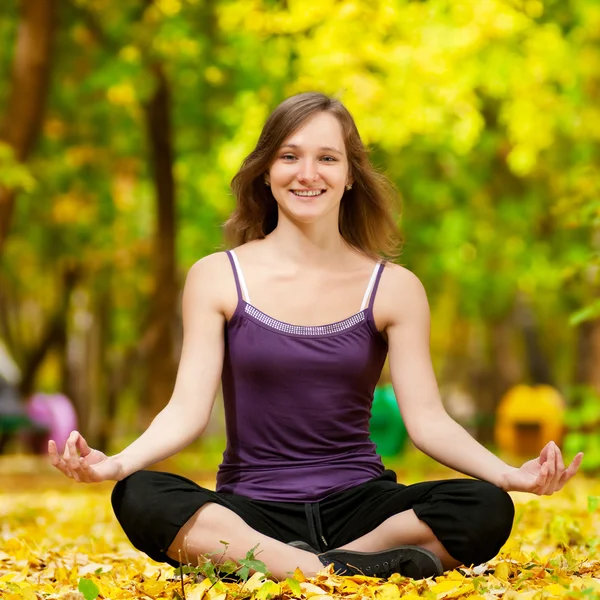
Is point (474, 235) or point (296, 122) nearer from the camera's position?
point (296, 122)

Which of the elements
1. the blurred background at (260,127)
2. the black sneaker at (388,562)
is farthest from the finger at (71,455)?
the blurred background at (260,127)

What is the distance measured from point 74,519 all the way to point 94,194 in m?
9.39

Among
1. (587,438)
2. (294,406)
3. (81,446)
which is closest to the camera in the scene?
(81,446)

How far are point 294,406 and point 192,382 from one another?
0.38 metres

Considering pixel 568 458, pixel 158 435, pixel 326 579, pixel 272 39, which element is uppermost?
pixel 272 39

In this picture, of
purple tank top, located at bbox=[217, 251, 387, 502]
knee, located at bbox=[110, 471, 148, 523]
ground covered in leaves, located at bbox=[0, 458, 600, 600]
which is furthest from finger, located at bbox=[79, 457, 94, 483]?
purple tank top, located at bbox=[217, 251, 387, 502]

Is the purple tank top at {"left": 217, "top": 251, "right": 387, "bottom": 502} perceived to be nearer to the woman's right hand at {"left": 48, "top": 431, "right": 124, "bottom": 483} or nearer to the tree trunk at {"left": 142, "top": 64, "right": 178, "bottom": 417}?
the woman's right hand at {"left": 48, "top": 431, "right": 124, "bottom": 483}

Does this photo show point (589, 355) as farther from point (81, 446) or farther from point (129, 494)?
point (81, 446)

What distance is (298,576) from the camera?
12.6 feet

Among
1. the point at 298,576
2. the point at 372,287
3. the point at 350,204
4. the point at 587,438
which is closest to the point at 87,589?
the point at 298,576

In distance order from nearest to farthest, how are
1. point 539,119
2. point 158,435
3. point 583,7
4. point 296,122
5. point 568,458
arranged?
point 158,435 → point 296,122 → point 568,458 → point 583,7 → point 539,119

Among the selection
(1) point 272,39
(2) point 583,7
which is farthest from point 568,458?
(1) point 272,39

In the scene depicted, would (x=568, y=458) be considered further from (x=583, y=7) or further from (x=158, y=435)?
(x=158, y=435)

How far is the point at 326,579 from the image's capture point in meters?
3.87
